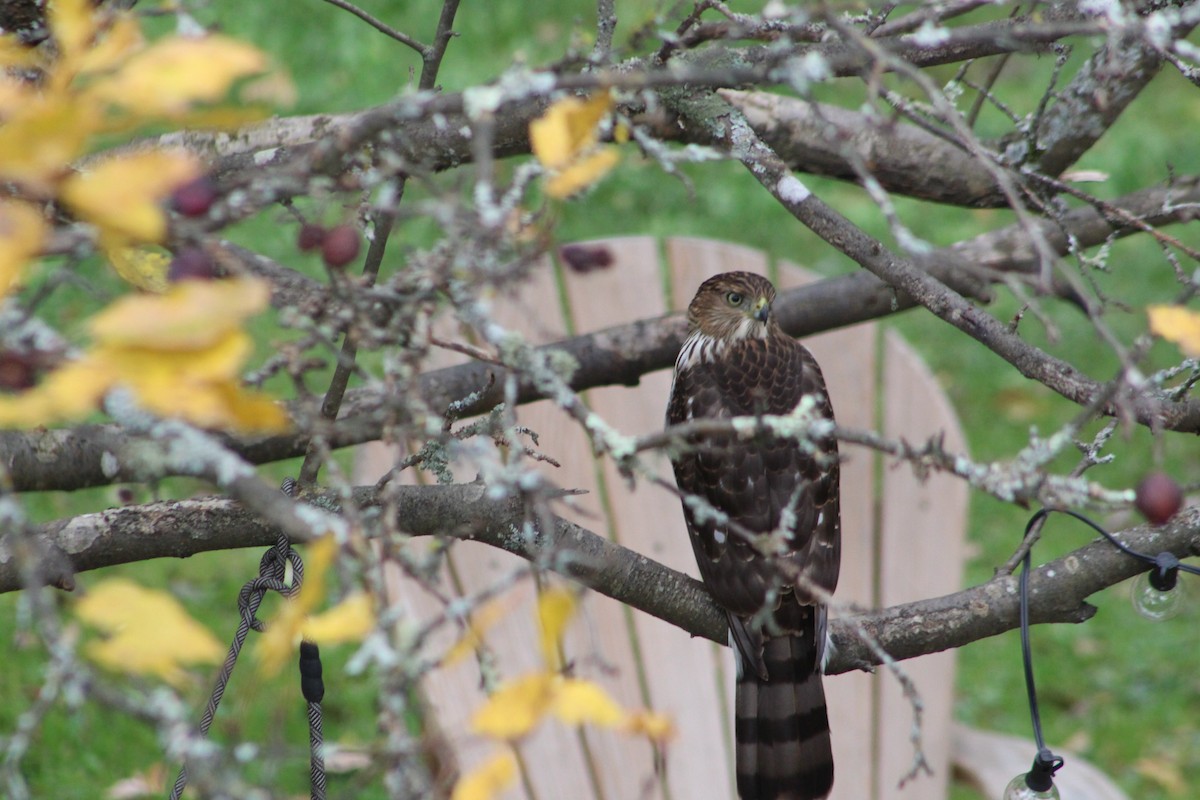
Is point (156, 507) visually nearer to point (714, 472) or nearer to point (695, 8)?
point (695, 8)

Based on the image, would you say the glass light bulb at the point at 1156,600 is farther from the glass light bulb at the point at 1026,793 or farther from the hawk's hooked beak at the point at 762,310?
the hawk's hooked beak at the point at 762,310

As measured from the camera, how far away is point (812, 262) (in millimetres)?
5594

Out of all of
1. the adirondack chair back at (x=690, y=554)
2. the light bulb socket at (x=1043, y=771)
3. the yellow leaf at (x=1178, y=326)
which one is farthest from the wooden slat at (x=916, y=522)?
the yellow leaf at (x=1178, y=326)

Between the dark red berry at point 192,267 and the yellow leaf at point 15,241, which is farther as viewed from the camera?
the dark red berry at point 192,267

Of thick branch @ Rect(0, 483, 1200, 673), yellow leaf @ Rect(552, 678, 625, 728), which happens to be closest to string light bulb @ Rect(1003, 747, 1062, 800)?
thick branch @ Rect(0, 483, 1200, 673)

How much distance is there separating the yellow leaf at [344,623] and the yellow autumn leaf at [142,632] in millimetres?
60

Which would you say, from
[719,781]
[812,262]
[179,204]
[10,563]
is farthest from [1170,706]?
[179,204]

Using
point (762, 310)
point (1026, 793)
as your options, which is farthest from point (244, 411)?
point (762, 310)

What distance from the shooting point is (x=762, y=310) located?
280 cm

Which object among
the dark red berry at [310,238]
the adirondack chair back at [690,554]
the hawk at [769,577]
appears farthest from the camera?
the adirondack chair back at [690,554]

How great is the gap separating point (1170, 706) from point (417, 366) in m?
3.97

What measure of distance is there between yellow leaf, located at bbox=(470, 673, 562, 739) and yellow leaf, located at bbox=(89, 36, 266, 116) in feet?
1.33

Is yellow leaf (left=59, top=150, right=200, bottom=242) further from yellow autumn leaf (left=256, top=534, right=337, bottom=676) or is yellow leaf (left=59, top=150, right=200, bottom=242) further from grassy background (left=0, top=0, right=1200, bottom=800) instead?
grassy background (left=0, top=0, right=1200, bottom=800)

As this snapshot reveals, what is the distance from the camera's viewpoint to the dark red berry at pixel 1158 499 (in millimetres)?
1109
